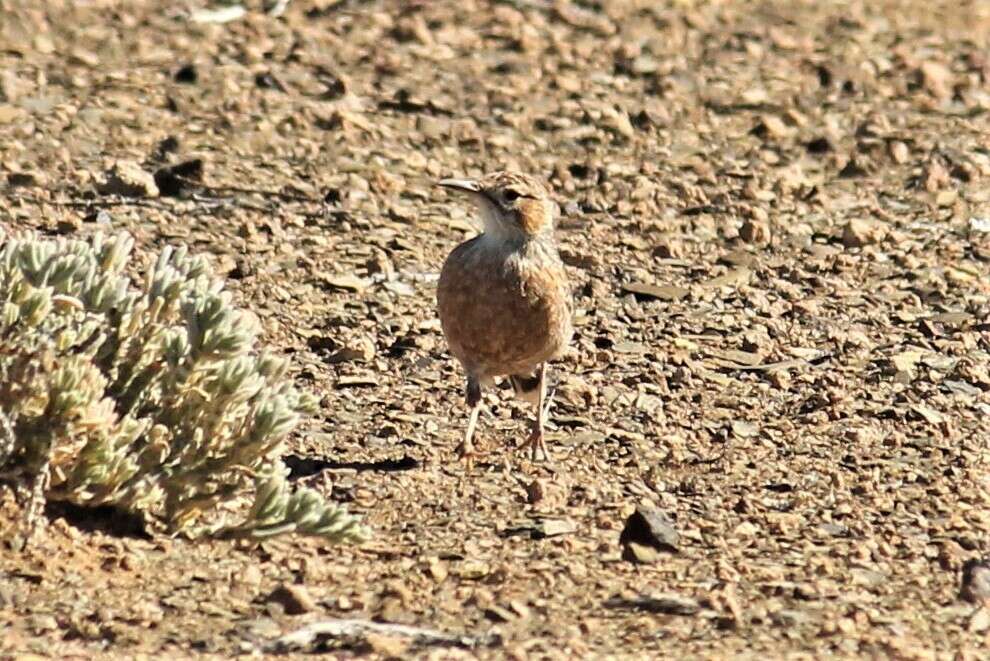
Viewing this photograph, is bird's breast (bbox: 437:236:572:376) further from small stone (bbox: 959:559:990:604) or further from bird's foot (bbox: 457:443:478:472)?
small stone (bbox: 959:559:990:604)

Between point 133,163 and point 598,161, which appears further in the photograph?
point 598,161

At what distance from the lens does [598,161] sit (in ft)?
41.1

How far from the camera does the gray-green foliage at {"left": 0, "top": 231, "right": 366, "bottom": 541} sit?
697cm

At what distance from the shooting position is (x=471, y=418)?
9.05 metres

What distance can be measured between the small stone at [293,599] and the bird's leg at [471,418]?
1.74 m

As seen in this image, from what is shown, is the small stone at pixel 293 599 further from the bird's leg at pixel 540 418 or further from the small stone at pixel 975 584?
the small stone at pixel 975 584

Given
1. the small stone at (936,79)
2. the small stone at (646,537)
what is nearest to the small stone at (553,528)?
the small stone at (646,537)

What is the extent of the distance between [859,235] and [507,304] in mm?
3072

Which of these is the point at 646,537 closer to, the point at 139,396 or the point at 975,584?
the point at 975,584

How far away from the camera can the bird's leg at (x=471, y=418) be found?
345 inches

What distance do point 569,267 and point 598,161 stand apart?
1694mm

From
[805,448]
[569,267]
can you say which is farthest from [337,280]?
[805,448]

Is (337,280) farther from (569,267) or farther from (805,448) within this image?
(805,448)

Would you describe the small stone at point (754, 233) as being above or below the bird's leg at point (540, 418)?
above
